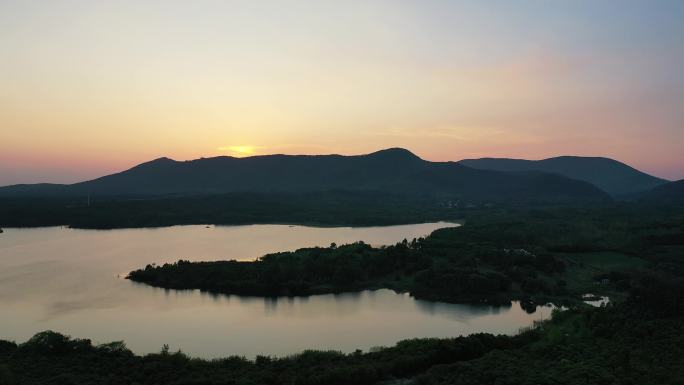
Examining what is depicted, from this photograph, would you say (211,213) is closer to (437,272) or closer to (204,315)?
(437,272)

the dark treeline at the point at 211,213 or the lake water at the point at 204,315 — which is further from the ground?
the dark treeline at the point at 211,213

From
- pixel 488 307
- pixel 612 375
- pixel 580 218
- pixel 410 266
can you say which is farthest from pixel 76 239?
pixel 580 218

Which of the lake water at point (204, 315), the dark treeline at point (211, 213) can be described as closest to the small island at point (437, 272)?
the lake water at point (204, 315)

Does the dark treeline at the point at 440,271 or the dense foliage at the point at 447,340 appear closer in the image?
the dense foliage at the point at 447,340

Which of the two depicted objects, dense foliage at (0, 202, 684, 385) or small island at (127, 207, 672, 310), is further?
small island at (127, 207, 672, 310)

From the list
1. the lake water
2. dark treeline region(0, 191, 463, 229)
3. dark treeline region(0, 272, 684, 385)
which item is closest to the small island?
the lake water

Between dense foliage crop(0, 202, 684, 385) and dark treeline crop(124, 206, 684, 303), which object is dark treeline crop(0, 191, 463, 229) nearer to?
dark treeline crop(124, 206, 684, 303)

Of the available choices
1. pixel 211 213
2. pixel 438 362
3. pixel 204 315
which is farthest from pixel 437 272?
pixel 211 213

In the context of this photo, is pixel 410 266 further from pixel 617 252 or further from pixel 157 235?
pixel 157 235

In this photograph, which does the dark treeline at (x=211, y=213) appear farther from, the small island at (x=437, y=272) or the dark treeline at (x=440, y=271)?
the small island at (x=437, y=272)
